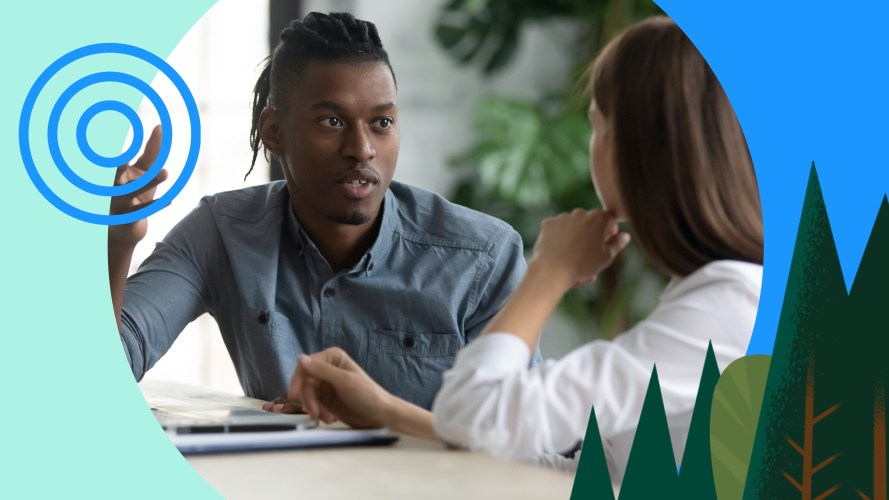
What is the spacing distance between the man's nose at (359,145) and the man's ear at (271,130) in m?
0.05

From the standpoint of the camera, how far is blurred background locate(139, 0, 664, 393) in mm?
813

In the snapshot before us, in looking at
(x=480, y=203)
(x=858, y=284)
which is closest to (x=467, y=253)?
(x=480, y=203)

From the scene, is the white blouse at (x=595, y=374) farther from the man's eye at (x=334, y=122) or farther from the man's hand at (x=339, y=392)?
the man's eye at (x=334, y=122)

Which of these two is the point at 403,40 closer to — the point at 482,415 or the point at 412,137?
the point at 412,137

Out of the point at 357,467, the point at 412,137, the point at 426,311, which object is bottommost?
the point at 357,467

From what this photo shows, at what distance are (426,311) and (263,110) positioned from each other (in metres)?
0.19

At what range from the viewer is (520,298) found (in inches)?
30.6

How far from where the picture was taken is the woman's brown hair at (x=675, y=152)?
77 cm

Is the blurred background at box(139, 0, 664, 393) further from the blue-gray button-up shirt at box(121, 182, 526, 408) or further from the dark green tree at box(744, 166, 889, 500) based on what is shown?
the dark green tree at box(744, 166, 889, 500)

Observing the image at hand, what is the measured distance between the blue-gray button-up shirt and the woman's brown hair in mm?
100

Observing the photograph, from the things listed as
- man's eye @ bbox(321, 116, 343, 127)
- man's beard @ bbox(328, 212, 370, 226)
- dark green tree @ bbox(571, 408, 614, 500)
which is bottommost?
dark green tree @ bbox(571, 408, 614, 500)

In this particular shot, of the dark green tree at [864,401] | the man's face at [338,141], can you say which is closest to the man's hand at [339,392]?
the man's face at [338,141]

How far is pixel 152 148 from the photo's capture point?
83 centimetres

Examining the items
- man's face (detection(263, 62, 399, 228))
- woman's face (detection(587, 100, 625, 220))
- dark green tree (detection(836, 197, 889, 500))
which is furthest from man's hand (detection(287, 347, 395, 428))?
dark green tree (detection(836, 197, 889, 500))
